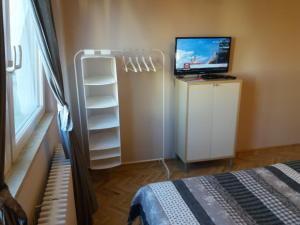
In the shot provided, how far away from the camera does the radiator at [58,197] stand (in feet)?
4.59

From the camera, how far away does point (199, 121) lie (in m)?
3.09

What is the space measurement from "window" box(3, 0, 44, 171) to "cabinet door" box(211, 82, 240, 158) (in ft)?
6.09

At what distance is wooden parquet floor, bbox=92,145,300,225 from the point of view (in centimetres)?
255

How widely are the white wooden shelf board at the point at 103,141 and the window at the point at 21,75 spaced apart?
81cm

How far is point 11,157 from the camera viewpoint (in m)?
1.43

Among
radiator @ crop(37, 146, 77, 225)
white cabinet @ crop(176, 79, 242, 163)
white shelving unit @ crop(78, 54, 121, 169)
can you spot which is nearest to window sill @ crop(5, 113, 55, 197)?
radiator @ crop(37, 146, 77, 225)

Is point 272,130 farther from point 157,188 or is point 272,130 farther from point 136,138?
point 157,188

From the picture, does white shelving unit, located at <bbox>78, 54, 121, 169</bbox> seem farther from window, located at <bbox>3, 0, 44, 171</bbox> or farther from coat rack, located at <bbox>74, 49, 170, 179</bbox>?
window, located at <bbox>3, 0, 44, 171</bbox>

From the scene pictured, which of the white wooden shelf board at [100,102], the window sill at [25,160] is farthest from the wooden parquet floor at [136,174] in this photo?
the window sill at [25,160]

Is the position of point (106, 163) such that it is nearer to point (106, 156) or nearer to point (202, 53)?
point (106, 156)

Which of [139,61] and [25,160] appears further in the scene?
[139,61]

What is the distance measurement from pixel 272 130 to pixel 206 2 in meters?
2.02

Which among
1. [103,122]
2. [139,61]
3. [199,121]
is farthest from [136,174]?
[139,61]

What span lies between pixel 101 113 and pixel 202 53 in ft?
4.54
